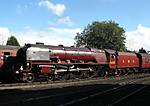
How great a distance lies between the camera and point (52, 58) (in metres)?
33.0

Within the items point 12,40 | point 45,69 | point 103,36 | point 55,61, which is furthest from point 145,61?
point 12,40

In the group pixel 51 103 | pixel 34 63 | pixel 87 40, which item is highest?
pixel 87 40

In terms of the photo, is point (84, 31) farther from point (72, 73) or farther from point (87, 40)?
point (72, 73)

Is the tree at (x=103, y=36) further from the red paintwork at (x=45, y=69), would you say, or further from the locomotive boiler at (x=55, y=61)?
the red paintwork at (x=45, y=69)

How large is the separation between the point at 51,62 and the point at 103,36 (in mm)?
71512

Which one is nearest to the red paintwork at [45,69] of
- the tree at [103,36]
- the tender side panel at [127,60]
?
the tender side panel at [127,60]

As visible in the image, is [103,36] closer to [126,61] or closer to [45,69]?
[126,61]

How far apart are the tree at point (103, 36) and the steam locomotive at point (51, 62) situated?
58.4 m

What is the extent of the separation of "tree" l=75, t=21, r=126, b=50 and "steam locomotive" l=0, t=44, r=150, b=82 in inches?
2299

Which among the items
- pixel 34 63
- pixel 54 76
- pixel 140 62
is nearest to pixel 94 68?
pixel 54 76

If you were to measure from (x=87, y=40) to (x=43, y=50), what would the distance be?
241 ft

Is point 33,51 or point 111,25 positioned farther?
point 111,25

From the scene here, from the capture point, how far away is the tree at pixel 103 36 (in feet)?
334

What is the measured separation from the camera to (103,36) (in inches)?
4043
